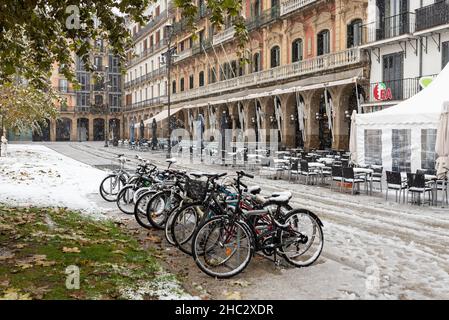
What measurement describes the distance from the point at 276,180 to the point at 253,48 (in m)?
17.8

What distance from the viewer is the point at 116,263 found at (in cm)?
591

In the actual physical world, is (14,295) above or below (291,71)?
below

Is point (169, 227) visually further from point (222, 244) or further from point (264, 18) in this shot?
point (264, 18)

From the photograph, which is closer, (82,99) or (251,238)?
(251,238)

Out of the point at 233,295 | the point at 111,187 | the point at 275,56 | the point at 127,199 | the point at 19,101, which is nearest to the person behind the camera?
the point at 233,295

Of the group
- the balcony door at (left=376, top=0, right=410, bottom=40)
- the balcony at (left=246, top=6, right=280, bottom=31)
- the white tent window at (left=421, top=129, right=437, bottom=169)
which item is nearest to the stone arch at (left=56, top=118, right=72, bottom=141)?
the balcony at (left=246, top=6, right=280, bottom=31)

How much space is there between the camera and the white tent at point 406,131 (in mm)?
12914

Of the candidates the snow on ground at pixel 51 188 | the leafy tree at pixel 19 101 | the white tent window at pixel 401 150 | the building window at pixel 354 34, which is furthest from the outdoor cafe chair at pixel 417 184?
the leafy tree at pixel 19 101

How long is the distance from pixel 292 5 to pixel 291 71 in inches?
150

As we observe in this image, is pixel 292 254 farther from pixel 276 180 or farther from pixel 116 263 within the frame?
pixel 276 180

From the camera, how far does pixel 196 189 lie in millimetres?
7133

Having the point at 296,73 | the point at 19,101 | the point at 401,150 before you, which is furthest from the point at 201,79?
the point at 401,150

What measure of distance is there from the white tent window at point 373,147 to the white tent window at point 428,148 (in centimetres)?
162

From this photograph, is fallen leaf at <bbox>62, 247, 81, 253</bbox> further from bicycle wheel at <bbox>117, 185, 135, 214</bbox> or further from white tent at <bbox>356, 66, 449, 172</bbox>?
white tent at <bbox>356, 66, 449, 172</bbox>
